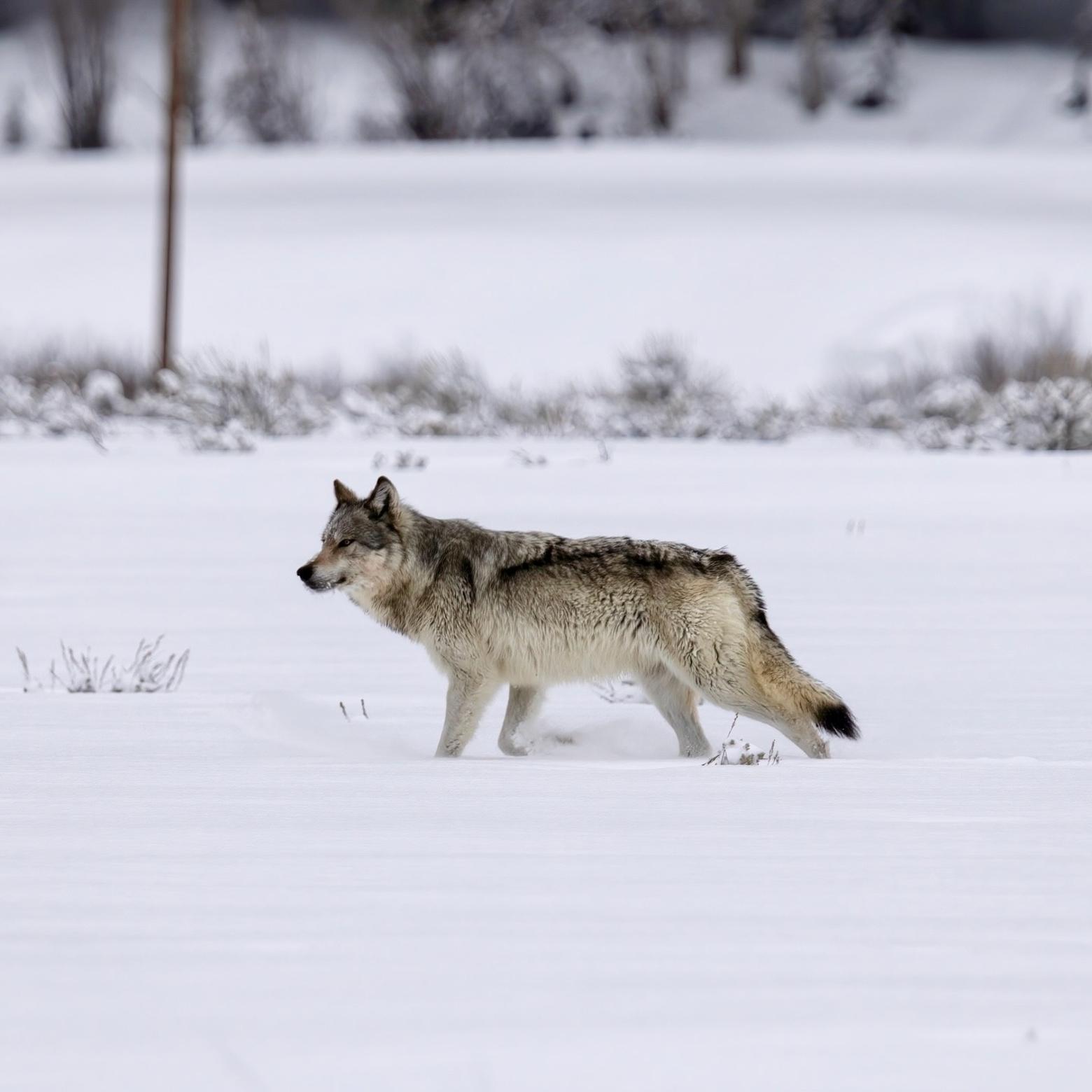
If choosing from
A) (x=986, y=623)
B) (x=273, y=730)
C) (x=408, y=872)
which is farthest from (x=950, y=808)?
(x=986, y=623)

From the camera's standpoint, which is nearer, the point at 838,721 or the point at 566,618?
the point at 838,721

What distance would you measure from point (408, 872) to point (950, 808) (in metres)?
1.45

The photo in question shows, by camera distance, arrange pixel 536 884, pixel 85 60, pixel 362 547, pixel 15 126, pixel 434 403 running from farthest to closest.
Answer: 1. pixel 15 126
2. pixel 85 60
3. pixel 434 403
4. pixel 362 547
5. pixel 536 884

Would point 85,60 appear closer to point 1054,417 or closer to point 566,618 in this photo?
point 1054,417

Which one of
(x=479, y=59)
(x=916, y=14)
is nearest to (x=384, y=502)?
(x=479, y=59)

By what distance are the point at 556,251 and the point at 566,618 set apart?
29.6 meters

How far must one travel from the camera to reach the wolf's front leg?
→ 6.00 m

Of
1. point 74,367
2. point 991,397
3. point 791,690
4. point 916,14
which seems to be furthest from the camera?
point 916,14

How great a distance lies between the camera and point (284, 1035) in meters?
2.30

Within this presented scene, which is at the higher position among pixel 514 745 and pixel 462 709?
pixel 462 709

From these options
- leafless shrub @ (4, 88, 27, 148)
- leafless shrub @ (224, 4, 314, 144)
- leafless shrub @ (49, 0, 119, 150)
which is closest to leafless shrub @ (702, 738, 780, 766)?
leafless shrub @ (49, 0, 119, 150)

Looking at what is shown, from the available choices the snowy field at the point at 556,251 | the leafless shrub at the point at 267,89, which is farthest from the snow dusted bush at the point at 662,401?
the leafless shrub at the point at 267,89

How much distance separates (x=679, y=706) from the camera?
622 centimetres

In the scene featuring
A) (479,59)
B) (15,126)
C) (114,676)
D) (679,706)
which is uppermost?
(479,59)
